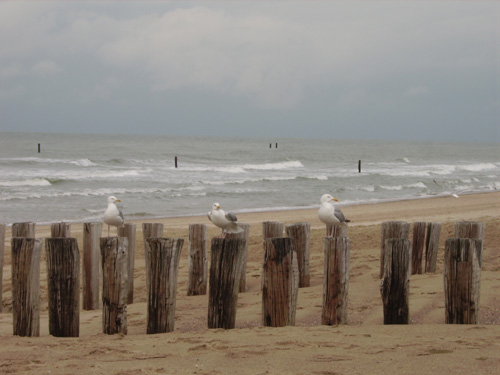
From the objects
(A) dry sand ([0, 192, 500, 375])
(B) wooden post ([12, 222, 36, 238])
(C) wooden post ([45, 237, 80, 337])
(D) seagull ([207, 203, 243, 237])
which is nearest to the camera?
(A) dry sand ([0, 192, 500, 375])

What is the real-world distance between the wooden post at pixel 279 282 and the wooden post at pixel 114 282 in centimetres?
118

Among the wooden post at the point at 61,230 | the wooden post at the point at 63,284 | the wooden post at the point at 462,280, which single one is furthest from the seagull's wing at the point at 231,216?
the wooden post at the point at 462,280

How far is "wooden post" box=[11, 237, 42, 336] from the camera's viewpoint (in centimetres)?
519

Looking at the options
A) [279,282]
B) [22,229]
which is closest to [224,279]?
[279,282]

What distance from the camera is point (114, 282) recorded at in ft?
17.1

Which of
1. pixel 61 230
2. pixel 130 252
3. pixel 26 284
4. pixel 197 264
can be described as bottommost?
pixel 197 264

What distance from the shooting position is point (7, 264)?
10.3 metres

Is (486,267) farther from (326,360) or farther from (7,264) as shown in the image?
(7,264)

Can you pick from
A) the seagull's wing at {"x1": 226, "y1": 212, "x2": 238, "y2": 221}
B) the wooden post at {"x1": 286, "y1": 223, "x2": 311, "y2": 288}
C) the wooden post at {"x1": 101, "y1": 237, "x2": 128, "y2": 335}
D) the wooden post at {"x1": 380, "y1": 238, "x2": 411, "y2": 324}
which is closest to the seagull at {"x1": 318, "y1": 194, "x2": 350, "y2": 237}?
the seagull's wing at {"x1": 226, "y1": 212, "x2": 238, "y2": 221}

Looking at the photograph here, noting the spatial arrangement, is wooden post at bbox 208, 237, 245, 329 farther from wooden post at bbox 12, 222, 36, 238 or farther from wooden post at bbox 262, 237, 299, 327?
wooden post at bbox 12, 222, 36, 238

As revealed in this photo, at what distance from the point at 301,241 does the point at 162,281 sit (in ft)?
8.55

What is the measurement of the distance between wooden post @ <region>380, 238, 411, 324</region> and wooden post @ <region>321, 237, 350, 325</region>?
1.11ft

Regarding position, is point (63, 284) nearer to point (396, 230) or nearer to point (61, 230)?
point (61, 230)

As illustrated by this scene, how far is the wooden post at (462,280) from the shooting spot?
5258 mm
